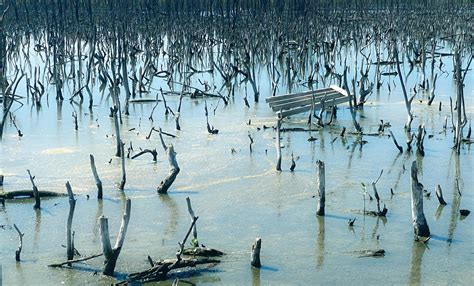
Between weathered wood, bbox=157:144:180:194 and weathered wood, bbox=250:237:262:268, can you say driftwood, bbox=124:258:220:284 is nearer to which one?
weathered wood, bbox=250:237:262:268

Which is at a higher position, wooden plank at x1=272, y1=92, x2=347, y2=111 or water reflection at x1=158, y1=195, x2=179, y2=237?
wooden plank at x1=272, y1=92, x2=347, y2=111

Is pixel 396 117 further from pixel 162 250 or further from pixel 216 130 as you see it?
pixel 162 250

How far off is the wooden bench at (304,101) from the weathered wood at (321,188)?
2.65 meters

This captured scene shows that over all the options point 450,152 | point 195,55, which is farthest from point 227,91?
point 450,152

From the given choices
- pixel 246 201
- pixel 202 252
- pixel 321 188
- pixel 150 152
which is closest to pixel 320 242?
pixel 321 188

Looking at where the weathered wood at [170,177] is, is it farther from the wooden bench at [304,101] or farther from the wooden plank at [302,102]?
the wooden plank at [302,102]

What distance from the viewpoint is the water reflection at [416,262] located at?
3.38m

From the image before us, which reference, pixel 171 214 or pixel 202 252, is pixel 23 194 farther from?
pixel 202 252

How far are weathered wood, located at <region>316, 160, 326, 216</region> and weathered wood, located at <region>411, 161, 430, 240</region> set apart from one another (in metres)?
0.49

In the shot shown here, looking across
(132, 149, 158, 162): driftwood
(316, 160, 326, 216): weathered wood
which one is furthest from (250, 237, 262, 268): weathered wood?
(132, 149, 158, 162): driftwood

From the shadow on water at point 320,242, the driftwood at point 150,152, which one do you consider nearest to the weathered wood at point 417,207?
the shadow on water at point 320,242

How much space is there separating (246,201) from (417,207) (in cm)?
110

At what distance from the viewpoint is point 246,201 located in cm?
455

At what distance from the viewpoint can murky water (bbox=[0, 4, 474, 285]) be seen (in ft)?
11.4
